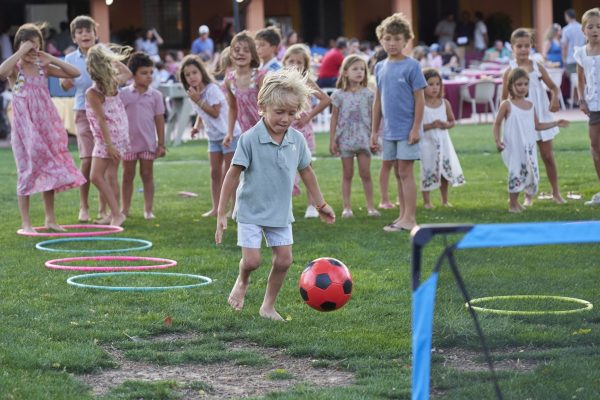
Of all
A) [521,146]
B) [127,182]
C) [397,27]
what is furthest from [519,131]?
[127,182]

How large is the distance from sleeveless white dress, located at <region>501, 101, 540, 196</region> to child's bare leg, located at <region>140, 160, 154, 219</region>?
3.70 metres

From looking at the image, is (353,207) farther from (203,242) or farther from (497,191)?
(203,242)

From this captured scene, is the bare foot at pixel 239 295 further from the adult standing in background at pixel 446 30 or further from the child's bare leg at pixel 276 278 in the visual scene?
the adult standing in background at pixel 446 30

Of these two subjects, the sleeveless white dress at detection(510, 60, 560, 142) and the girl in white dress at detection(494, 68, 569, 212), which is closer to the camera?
the girl in white dress at detection(494, 68, 569, 212)

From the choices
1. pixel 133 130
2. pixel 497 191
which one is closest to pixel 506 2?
pixel 497 191

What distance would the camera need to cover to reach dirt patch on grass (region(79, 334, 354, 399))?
17.3 feet

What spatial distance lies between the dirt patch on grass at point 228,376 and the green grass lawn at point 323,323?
48 millimetres

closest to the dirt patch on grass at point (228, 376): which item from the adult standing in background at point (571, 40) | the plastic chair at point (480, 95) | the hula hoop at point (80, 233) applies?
the hula hoop at point (80, 233)

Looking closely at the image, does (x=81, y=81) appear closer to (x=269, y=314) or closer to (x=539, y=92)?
(x=539, y=92)

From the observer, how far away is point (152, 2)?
34.9m

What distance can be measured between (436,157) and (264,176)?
5.54 m

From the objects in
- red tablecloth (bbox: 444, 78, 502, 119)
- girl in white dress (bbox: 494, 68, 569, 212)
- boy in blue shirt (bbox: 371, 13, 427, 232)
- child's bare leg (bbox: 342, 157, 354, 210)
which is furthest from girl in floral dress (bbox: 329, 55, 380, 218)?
red tablecloth (bbox: 444, 78, 502, 119)

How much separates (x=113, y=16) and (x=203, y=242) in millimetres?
25534

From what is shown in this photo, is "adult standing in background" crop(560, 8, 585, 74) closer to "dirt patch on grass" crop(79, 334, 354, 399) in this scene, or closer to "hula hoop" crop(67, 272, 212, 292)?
"hula hoop" crop(67, 272, 212, 292)
